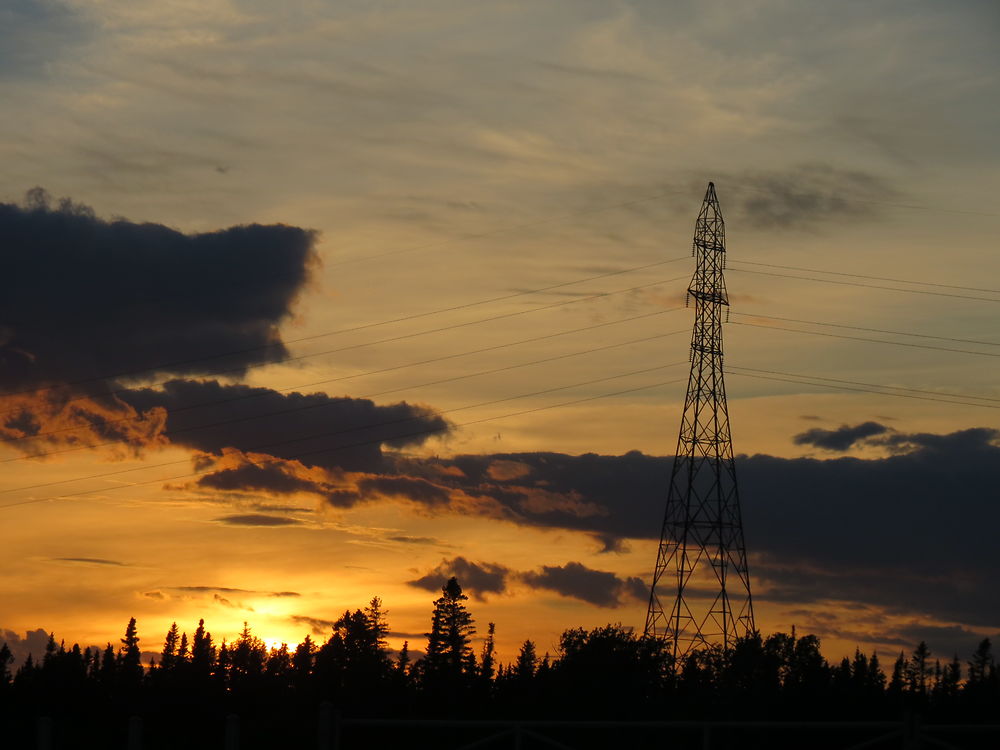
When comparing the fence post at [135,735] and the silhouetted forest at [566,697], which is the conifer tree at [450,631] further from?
the fence post at [135,735]

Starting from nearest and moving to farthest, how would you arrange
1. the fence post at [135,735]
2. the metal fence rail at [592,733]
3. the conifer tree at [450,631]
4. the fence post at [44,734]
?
the metal fence rail at [592,733], the fence post at [135,735], the fence post at [44,734], the conifer tree at [450,631]

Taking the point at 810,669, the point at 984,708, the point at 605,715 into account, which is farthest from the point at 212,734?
the point at 810,669

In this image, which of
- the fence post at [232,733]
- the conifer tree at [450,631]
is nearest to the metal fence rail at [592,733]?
the fence post at [232,733]

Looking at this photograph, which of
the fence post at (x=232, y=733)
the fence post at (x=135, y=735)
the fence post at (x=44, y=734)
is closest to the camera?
the fence post at (x=232, y=733)

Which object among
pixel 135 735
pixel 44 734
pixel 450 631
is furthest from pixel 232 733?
pixel 450 631

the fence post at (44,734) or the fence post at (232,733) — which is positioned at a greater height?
the fence post at (232,733)

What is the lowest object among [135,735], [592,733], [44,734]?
[44,734]

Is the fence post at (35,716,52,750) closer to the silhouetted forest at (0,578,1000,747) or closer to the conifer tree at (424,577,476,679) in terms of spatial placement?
the silhouetted forest at (0,578,1000,747)

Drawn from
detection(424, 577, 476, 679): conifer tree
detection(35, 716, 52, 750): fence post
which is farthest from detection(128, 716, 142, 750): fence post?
detection(424, 577, 476, 679): conifer tree

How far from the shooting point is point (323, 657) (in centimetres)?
17488

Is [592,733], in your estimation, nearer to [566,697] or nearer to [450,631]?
[566,697]

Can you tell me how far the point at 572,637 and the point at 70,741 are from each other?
78.2m

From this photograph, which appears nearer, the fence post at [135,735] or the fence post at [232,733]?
the fence post at [232,733]

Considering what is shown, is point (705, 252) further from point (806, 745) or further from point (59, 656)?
point (59, 656)
